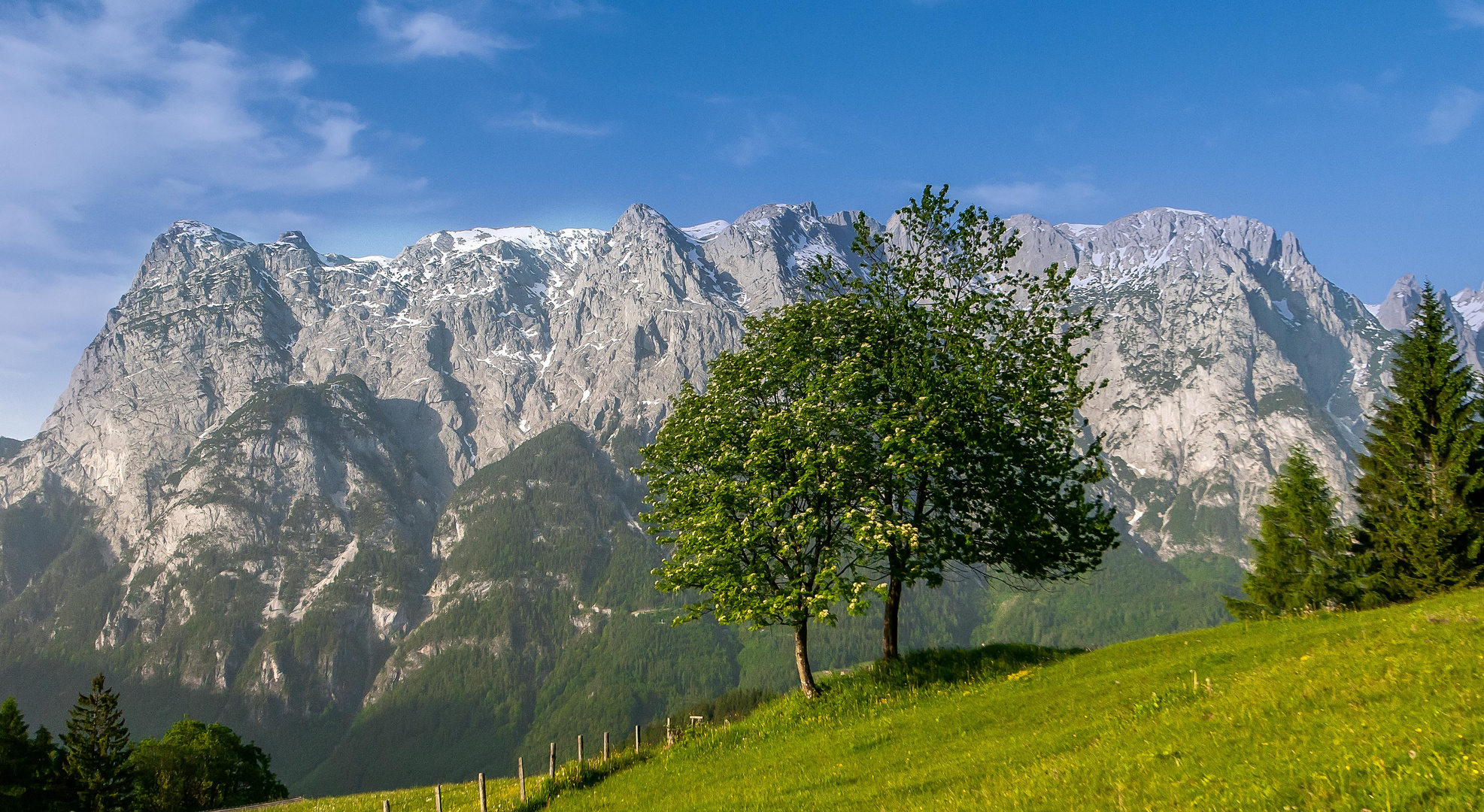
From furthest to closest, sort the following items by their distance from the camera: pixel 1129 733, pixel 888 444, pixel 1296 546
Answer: pixel 1296 546 → pixel 888 444 → pixel 1129 733

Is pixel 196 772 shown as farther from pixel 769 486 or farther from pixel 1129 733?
pixel 1129 733

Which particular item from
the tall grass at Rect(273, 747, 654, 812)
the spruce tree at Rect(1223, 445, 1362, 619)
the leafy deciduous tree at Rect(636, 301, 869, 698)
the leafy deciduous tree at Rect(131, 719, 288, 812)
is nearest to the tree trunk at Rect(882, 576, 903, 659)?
the leafy deciduous tree at Rect(636, 301, 869, 698)

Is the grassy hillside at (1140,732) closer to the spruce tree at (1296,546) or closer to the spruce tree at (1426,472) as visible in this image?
the spruce tree at (1426,472)

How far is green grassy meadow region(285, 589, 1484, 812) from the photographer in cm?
1102

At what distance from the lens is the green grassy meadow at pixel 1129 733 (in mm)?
11023

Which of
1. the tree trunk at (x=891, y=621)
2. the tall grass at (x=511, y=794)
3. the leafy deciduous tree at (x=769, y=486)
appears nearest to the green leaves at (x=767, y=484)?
the leafy deciduous tree at (x=769, y=486)

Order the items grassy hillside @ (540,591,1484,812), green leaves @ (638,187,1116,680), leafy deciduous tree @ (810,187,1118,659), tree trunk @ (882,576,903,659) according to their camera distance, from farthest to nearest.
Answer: tree trunk @ (882,576,903,659)
leafy deciduous tree @ (810,187,1118,659)
green leaves @ (638,187,1116,680)
grassy hillside @ (540,591,1484,812)

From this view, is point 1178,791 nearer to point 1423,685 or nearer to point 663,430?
point 1423,685

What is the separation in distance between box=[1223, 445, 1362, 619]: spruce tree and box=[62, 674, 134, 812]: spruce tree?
96269mm

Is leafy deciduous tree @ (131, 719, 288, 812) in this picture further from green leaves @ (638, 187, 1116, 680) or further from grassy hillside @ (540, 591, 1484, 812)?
grassy hillside @ (540, 591, 1484, 812)

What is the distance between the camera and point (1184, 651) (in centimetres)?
2644

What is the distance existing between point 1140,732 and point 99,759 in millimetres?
91411

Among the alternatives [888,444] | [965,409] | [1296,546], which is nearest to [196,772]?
[888,444]

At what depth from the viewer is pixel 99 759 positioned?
232 feet
